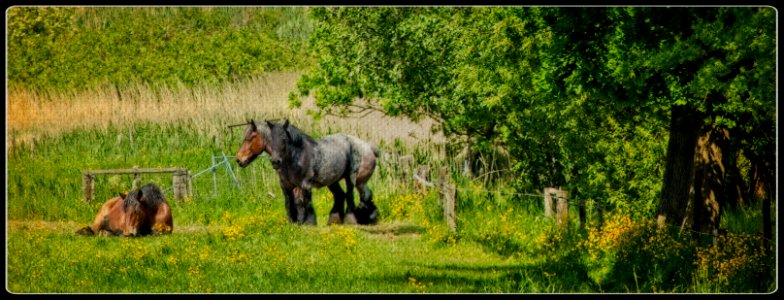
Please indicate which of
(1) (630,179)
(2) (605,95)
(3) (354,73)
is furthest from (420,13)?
(2) (605,95)

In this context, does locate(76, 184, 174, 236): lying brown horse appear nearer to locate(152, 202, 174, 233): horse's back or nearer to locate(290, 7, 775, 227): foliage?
locate(152, 202, 174, 233): horse's back

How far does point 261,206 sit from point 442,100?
555cm

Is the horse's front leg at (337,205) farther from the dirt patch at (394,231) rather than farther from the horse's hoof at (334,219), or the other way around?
the dirt patch at (394,231)

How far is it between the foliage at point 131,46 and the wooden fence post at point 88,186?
1.37m

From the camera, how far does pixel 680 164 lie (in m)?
17.3

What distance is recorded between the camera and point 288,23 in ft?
87.4

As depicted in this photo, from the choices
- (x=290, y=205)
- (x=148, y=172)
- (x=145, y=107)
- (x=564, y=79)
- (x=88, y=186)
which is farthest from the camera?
(x=290, y=205)

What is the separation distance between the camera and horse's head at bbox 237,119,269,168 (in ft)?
66.2

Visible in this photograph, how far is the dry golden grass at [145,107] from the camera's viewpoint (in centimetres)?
1653

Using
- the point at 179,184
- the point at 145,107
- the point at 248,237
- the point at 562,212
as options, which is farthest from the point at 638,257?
the point at 179,184

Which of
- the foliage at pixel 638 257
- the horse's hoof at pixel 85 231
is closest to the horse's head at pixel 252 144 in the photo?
the horse's hoof at pixel 85 231

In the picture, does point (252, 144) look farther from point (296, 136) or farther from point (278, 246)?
point (278, 246)

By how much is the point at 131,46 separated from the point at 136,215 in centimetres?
294

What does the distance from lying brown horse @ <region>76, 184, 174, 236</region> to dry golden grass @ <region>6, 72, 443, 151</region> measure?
1472 millimetres
